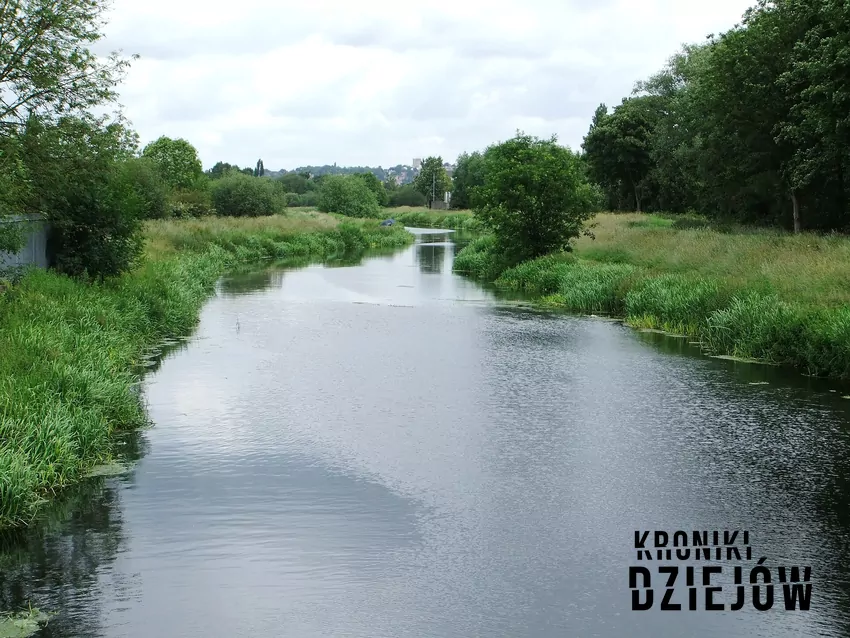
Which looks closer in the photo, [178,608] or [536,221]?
[178,608]

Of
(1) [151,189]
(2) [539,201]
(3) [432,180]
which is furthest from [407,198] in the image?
(2) [539,201]

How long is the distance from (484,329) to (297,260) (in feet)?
91.7

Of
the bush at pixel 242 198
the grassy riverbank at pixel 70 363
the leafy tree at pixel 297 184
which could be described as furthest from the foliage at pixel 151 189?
the leafy tree at pixel 297 184

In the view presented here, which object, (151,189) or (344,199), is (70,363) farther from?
(344,199)

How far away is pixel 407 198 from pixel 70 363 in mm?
142614

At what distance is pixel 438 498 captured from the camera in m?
9.72

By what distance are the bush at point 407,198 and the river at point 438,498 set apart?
134 metres

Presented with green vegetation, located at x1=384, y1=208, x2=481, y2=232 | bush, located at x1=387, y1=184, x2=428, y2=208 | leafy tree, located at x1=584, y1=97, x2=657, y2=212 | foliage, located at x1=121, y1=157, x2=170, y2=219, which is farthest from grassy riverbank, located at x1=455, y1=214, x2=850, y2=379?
bush, located at x1=387, y1=184, x2=428, y2=208

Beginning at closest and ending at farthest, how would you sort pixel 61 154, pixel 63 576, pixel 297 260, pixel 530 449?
pixel 63 576, pixel 530 449, pixel 61 154, pixel 297 260

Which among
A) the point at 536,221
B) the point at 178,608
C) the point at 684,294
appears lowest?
the point at 178,608

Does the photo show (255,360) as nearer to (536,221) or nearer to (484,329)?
(484,329)

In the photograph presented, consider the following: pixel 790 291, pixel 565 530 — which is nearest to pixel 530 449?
pixel 565 530

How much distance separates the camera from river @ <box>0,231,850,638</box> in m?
7.12

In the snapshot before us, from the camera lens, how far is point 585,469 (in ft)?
35.3
